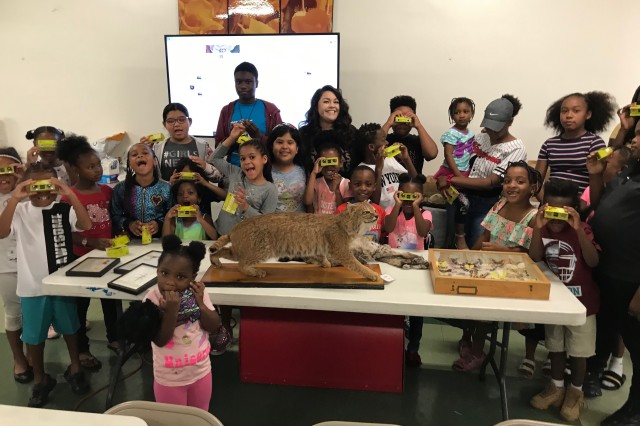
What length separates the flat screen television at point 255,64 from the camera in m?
4.46

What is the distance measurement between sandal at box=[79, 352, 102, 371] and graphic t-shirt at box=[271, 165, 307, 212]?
5.52 ft

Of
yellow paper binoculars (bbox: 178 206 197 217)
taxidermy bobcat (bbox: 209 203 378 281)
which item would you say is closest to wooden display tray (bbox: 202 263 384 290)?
taxidermy bobcat (bbox: 209 203 378 281)

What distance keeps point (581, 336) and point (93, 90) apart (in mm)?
5531

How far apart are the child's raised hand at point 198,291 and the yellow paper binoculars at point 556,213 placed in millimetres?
1711

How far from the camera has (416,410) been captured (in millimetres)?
2604

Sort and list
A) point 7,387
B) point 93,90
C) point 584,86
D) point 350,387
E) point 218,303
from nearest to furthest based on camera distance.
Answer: point 218,303
point 350,387
point 7,387
point 584,86
point 93,90

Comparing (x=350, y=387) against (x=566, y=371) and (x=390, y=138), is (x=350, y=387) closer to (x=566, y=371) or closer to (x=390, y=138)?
(x=566, y=371)

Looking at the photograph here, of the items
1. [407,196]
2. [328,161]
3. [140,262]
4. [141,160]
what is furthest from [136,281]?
[407,196]

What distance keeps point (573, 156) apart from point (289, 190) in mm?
2012

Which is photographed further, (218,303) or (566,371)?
(566,371)

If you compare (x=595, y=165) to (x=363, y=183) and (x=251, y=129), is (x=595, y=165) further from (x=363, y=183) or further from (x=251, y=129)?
(x=251, y=129)

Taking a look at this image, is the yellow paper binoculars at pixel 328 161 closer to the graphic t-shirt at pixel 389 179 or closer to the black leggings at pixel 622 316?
the graphic t-shirt at pixel 389 179

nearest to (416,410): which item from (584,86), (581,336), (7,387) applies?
(581,336)

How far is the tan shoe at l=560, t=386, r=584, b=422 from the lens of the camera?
8.09 feet
